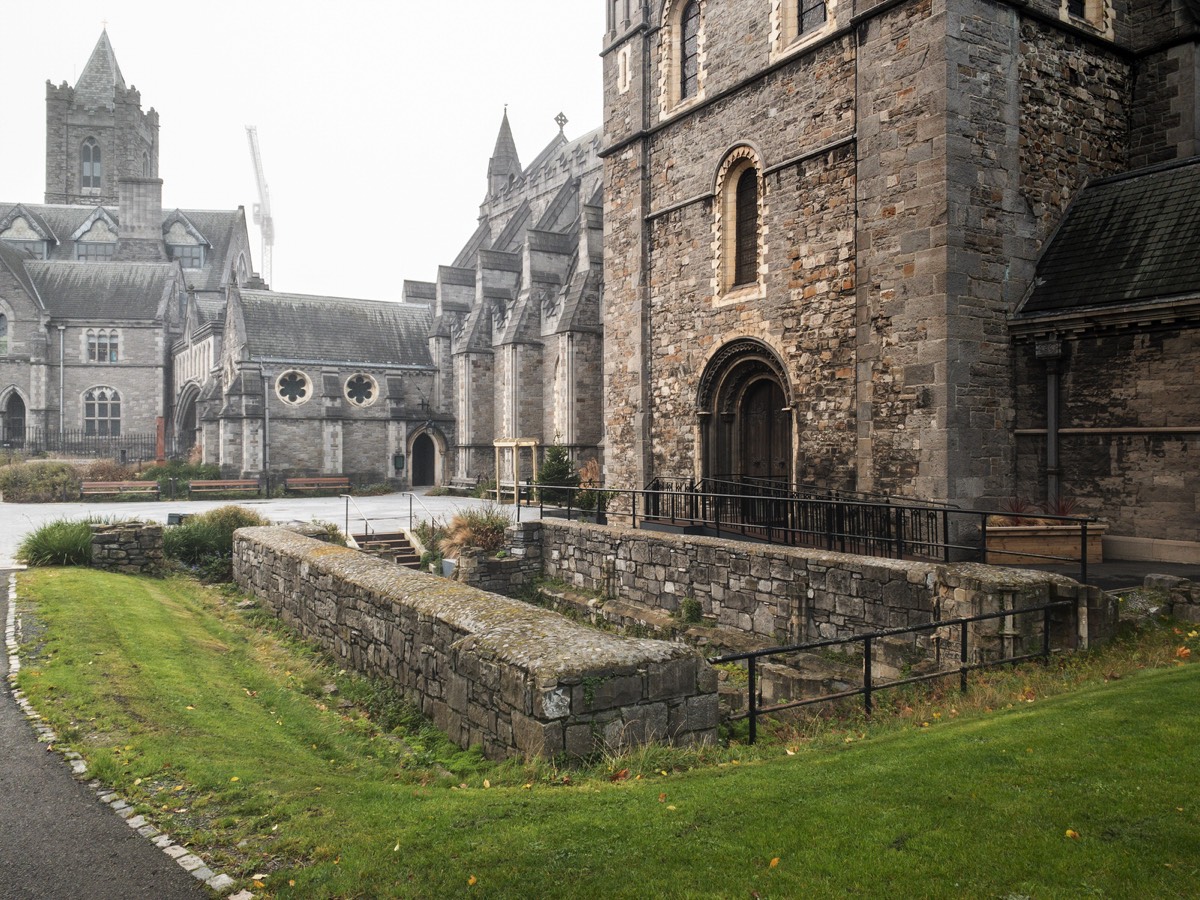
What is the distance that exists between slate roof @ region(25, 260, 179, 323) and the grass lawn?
165 feet

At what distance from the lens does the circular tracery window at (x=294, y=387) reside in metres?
38.4

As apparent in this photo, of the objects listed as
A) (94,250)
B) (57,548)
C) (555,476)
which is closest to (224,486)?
(555,476)

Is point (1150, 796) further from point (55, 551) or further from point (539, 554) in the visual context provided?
point (55, 551)

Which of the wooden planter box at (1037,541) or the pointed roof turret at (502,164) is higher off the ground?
the pointed roof turret at (502,164)

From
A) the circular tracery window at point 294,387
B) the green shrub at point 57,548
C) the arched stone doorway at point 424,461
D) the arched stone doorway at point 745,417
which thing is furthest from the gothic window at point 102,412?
the arched stone doorway at point 745,417

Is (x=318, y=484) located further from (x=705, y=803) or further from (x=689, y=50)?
(x=705, y=803)

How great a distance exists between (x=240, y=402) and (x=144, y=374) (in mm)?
18409

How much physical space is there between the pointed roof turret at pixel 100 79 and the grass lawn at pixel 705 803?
72.8m

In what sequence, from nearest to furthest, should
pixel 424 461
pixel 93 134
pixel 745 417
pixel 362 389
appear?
1. pixel 745 417
2. pixel 362 389
3. pixel 424 461
4. pixel 93 134

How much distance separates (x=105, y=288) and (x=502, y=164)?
86.4ft

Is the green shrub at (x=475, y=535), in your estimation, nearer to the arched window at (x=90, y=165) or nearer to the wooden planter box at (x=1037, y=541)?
the wooden planter box at (x=1037, y=541)

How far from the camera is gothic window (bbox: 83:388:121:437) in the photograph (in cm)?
4981

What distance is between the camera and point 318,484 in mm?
36812

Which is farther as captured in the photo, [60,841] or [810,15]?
[810,15]
